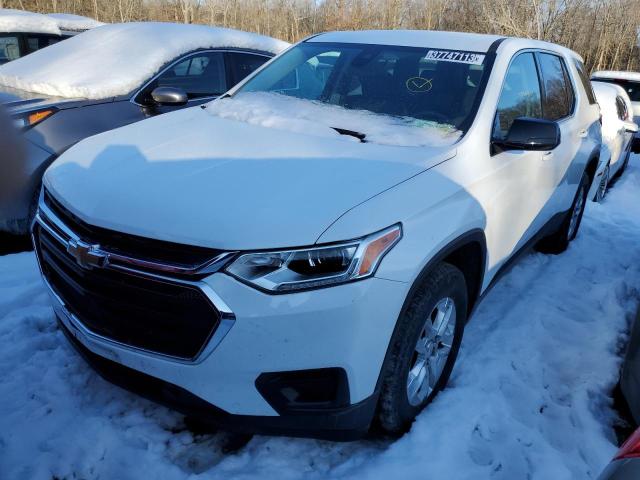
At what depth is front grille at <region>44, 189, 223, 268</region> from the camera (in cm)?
180

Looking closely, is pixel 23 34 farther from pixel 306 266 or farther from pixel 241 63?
pixel 306 266

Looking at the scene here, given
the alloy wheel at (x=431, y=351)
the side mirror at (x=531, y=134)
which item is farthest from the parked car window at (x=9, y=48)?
the alloy wheel at (x=431, y=351)

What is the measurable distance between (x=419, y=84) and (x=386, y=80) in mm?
205

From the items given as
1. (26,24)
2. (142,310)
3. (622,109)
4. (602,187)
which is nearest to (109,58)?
(142,310)

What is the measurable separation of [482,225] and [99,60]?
3835mm

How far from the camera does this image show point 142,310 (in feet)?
6.26

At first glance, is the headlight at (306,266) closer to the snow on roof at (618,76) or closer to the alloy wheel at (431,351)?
the alloy wheel at (431,351)

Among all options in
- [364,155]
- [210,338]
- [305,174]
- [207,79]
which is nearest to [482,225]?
[364,155]

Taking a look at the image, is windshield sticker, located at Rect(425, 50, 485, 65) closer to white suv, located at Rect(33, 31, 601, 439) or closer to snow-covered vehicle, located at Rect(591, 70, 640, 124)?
white suv, located at Rect(33, 31, 601, 439)

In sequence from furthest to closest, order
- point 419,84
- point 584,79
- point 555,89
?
point 584,79, point 555,89, point 419,84

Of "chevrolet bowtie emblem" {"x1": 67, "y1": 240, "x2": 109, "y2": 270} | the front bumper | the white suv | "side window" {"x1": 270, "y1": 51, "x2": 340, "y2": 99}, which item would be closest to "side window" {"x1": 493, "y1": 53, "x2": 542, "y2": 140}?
the white suv

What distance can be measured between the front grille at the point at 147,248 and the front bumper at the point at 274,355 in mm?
86

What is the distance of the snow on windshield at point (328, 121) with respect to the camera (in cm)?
261

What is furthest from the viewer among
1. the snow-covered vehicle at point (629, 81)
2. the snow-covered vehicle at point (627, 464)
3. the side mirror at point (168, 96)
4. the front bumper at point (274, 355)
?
the snow-covered vehicle at point (629, 81)
